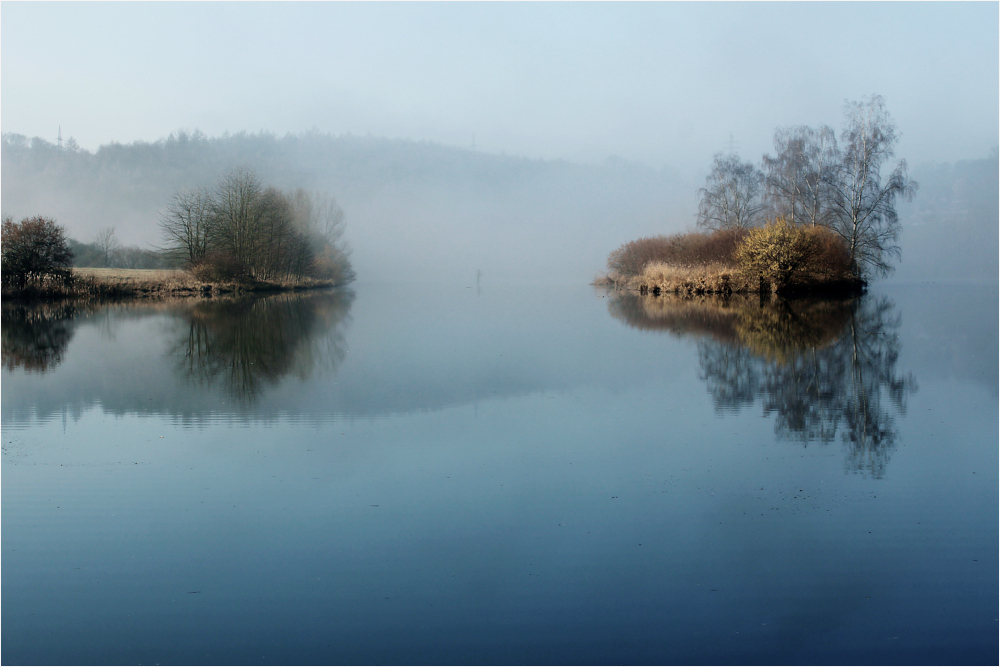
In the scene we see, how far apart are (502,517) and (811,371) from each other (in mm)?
5716

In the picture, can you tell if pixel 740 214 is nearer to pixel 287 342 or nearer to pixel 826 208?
pixel 826 208

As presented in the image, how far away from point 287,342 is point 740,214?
1190 inches

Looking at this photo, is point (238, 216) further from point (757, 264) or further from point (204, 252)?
point (757, 264)

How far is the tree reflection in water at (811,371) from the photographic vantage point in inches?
212

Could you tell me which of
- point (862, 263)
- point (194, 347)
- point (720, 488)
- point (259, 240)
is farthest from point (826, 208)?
point (720, 488)

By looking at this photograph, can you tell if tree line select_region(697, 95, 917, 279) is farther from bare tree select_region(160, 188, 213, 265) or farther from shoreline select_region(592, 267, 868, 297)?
bare tree select_region(160, 188, 213, 265)

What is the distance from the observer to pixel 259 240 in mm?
34344

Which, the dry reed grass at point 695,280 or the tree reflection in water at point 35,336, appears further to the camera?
the dry reed grass at point 695,280

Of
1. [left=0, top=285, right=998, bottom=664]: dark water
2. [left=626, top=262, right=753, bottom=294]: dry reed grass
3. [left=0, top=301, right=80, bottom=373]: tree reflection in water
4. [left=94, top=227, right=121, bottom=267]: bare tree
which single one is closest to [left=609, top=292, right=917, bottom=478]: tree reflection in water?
[left=0, top=285, right=998, bottom=664]: dark water

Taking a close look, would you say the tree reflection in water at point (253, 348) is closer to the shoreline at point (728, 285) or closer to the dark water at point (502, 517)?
the dark water at point (502, 517)

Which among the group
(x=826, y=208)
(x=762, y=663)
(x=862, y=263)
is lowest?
(x=762, y=663)

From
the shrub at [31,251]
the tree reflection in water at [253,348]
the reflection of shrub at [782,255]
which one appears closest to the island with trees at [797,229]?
the reflection of shrub at [782,255]

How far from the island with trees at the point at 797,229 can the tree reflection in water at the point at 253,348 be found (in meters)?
14.4

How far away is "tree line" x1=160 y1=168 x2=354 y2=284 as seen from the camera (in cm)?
3206
